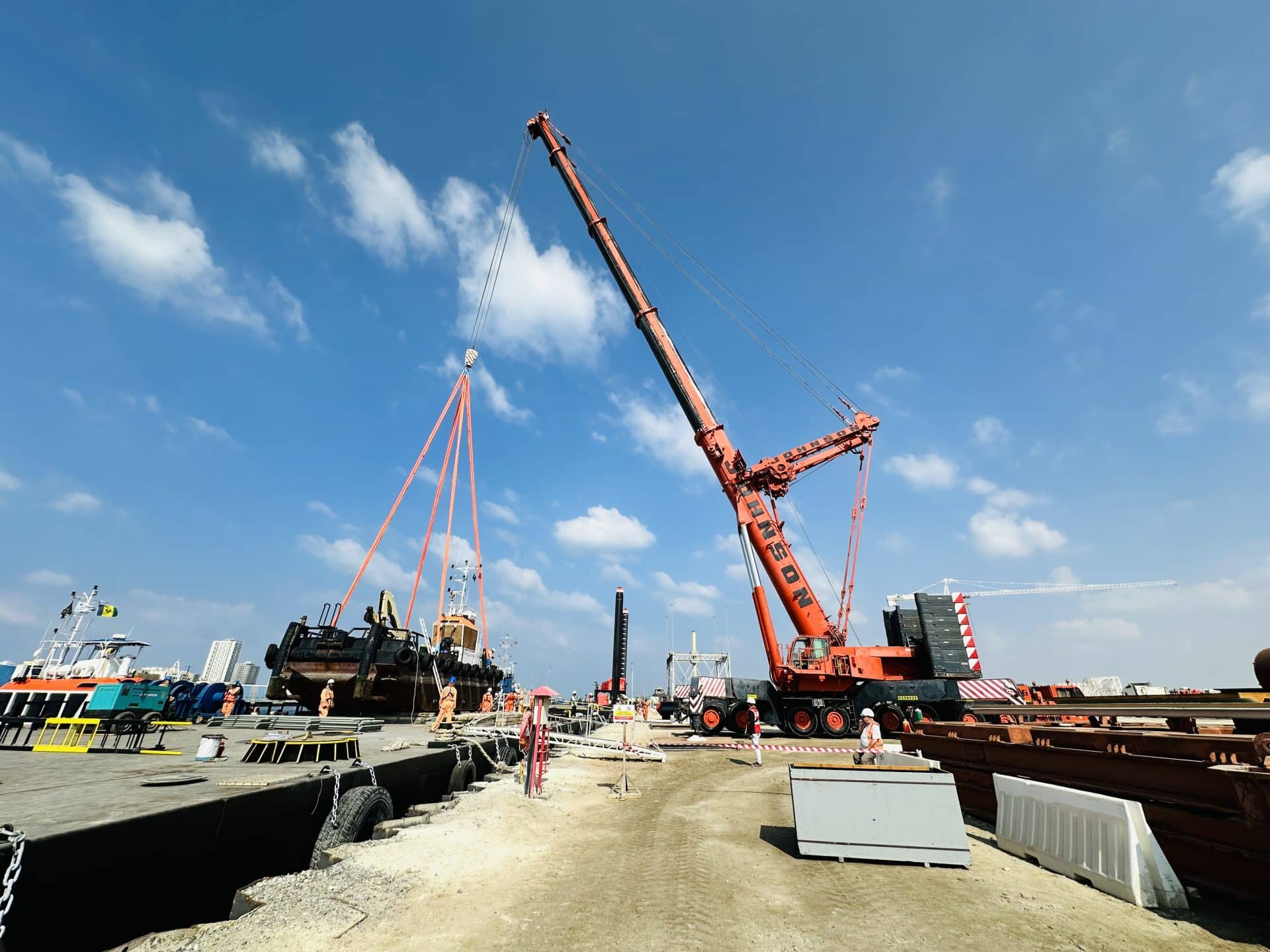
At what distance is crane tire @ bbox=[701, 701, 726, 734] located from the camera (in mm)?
21578

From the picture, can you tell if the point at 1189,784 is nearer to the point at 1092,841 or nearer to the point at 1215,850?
the point at 1215,850

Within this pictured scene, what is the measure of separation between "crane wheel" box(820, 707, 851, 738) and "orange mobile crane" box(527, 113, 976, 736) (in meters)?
0.03

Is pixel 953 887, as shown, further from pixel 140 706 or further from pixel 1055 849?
pixel 140 706

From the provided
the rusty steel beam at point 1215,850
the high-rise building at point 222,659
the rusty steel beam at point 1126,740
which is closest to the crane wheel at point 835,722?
the rusty steel beam at point 1126,740

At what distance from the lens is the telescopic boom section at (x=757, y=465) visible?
2047cm

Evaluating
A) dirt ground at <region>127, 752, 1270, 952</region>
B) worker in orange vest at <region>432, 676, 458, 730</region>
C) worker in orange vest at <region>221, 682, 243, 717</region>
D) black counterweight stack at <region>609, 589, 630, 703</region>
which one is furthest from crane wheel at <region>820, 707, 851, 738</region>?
black counterweight stack at <region>609, 589, 630, 703</region>

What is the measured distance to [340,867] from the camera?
220 inches

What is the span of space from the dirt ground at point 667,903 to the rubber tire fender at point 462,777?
3614 mm

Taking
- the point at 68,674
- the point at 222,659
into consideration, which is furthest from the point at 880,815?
the point at 222,659

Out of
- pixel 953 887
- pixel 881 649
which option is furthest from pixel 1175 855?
pixel 881 649

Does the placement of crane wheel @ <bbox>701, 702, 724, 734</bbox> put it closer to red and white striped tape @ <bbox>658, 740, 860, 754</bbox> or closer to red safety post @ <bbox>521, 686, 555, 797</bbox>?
red and white striped tape @ <bbox>658, 740, 860, 754</bbox>

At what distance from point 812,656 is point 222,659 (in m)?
112

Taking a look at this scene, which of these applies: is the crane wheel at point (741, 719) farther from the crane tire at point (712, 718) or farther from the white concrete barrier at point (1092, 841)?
the white concrete barrier at point (1092, 841)

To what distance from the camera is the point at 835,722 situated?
20031mm
